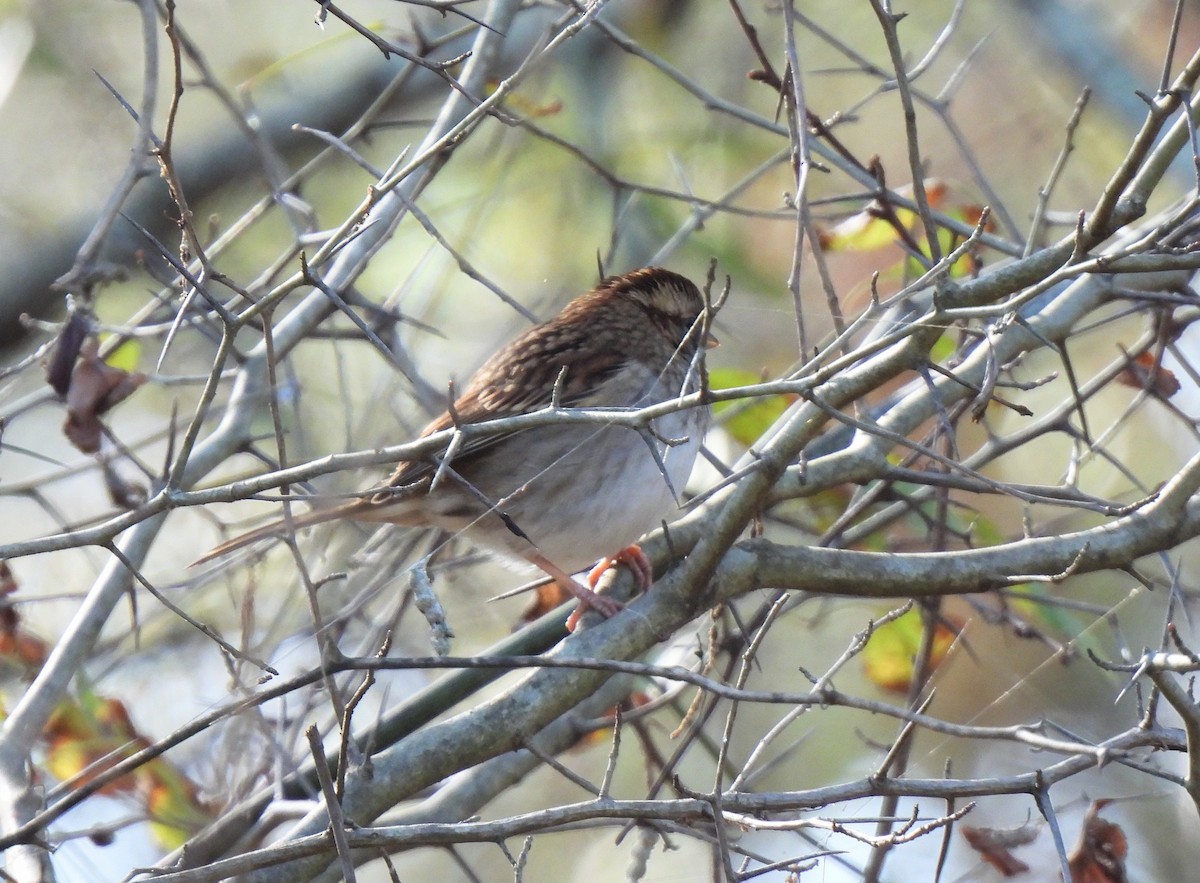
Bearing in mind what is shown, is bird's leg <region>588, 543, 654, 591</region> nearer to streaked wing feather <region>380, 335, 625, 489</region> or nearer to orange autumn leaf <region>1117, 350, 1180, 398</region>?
streaked wing feather <region>380, 335, 625, 489</region>

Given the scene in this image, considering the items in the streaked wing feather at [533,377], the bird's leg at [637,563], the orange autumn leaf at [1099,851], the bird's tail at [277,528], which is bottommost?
the orange autumn leaf at [1099,851]

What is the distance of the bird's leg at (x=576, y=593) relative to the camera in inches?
154

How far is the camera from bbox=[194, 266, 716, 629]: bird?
4305 mm

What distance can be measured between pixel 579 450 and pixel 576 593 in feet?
1.58

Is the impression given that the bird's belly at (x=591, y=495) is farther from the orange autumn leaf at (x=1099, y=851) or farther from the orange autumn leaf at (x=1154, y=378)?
the orange autumn leaf at (x=1099, y=851)

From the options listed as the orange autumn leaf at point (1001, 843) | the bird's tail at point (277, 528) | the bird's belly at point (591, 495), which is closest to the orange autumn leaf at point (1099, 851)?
the orange autumn leaf at point (1001, 843)

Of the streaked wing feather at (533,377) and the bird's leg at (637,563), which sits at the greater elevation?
the streaked wing feather at (533,377)

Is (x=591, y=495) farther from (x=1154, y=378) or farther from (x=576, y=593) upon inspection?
(x=1154, y=378)

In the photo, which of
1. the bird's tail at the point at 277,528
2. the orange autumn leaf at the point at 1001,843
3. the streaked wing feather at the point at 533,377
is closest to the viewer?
the bird's tail at the point at 277,528

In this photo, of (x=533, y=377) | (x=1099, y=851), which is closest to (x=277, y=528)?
(x=533, y=377)

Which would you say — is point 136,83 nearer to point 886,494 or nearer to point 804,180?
point 886,494

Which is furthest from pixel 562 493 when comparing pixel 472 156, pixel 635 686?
pixel 472 156

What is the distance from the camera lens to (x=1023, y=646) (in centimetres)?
736

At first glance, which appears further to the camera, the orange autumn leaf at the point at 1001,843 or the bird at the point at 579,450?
the bird at the point at 579,450
